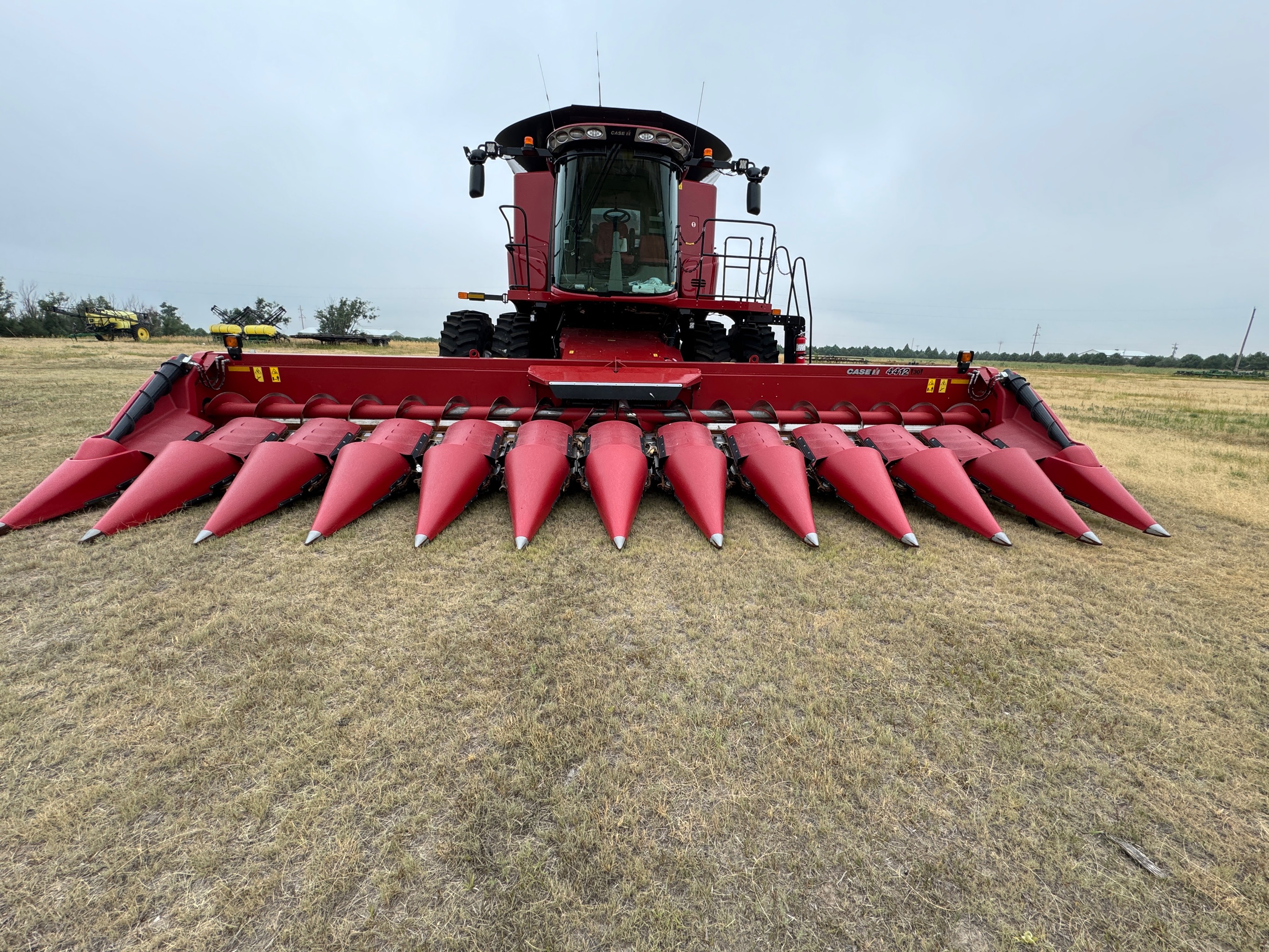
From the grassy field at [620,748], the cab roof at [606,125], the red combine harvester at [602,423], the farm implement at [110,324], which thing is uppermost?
the cab roof at [606,125]

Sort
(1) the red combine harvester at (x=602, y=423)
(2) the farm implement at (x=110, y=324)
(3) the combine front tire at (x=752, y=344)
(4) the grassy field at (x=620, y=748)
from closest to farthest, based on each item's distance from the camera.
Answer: (4) the grassy field at (x=620, y=748) → (1) the red combine harvester at (x=602, y=423) → (3) the combine front tire at (x=752, y=344) → (2) the farm implement at (x=110, y=324)

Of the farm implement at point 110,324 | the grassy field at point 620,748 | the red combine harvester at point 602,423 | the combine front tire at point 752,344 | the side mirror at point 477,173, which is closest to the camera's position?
the grassy field at point 620,748

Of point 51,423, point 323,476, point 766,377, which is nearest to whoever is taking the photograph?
point 323,476

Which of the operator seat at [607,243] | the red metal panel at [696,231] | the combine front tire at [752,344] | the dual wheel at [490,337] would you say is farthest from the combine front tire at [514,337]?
the combine front tire at [752,344]

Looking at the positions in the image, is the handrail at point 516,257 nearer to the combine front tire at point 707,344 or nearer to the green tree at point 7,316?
the combine front tire at point 707,344

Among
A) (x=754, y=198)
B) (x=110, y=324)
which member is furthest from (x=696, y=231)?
(x=110, y=324)

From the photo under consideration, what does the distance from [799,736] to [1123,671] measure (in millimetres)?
1346

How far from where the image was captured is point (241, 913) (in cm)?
110

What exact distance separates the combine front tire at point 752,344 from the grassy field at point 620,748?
4.43 metres

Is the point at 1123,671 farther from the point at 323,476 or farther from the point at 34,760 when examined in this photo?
the point at 323,476

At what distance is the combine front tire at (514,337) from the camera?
6.02 metres

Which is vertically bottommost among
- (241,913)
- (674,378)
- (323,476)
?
(241,913)

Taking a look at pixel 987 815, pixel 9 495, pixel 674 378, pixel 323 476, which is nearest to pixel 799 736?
pixel 987 815

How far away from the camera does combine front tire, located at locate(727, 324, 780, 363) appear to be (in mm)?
6887
